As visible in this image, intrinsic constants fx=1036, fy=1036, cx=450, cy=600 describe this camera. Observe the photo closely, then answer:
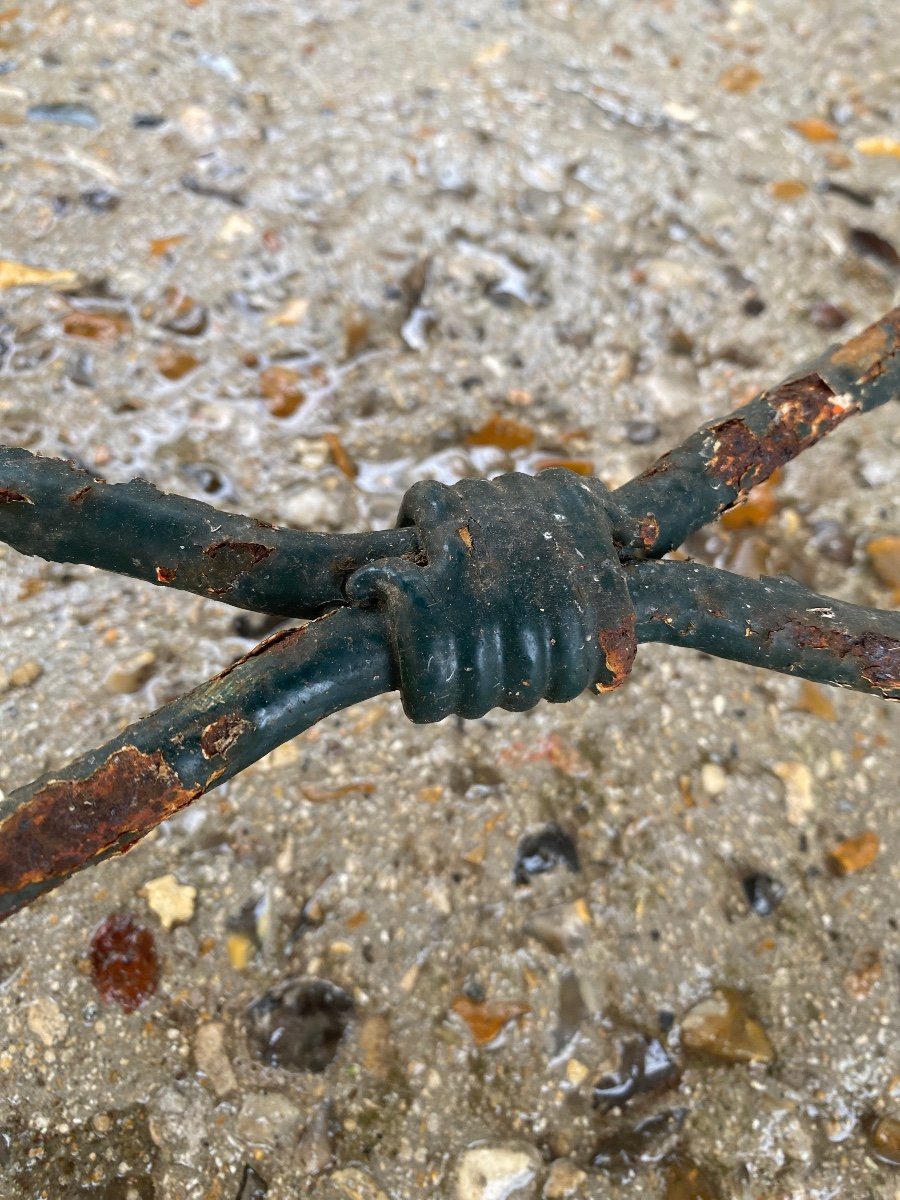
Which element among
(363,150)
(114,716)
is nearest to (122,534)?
(114,716)

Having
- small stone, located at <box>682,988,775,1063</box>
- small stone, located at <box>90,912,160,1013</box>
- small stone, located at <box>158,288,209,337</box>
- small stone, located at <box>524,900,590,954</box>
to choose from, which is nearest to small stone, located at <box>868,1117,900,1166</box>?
small stone, located at <box>682,988,775,1063</box>

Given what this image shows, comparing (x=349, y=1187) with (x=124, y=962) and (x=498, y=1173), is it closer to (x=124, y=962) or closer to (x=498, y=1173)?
(x=498, y=1173)

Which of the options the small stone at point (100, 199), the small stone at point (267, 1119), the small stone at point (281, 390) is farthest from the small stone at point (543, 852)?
the small stone at point (100, 199)

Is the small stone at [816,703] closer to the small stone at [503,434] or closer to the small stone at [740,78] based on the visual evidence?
the small stone at [503,434]

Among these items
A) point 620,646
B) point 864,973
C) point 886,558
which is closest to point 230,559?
point 620,646

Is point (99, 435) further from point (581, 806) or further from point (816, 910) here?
point (816, 910)

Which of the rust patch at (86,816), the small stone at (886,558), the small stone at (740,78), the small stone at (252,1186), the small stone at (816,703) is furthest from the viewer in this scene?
the small stone at (740,78)

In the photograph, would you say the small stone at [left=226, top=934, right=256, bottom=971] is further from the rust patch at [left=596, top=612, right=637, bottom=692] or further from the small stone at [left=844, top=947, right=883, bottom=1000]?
the small stone at [left=844, top=947, right=883, bottom=1000]
